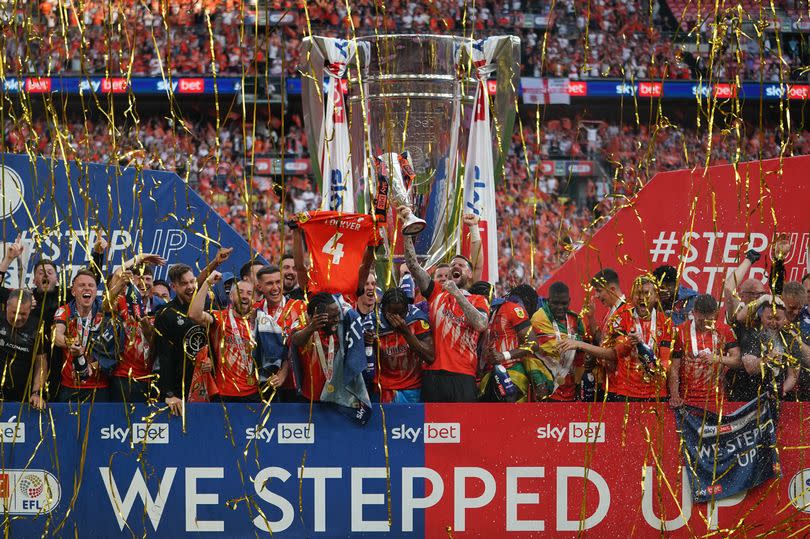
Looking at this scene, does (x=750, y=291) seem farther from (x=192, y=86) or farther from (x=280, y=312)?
(x=192, y=86)

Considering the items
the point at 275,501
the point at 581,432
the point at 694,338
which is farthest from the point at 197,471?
the point at 694,338

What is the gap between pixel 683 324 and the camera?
237 inches

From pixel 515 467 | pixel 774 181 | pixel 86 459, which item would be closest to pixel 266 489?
pixel 86 459

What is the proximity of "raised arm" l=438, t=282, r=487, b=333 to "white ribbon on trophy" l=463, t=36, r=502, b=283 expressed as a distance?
1.94 metres

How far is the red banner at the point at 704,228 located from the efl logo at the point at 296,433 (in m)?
3.43

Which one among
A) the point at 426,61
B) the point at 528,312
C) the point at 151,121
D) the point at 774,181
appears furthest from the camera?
the point at 151,121

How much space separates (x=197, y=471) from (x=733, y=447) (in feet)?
9.17

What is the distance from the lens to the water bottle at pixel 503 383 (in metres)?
5.97

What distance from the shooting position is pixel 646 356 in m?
5.80

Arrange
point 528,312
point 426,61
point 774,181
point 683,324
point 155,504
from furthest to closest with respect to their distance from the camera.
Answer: point 774,181
point 426,61
point 528,312
point 683,324
point 155,504

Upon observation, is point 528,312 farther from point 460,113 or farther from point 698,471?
point 460,113

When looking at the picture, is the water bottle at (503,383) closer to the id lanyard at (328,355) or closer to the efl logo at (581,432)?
the efl logo at (581,432)

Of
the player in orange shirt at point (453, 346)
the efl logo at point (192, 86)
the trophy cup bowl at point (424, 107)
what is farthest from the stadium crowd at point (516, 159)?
the player in orange shirt at point (453, 346)

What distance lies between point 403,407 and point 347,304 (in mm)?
612
